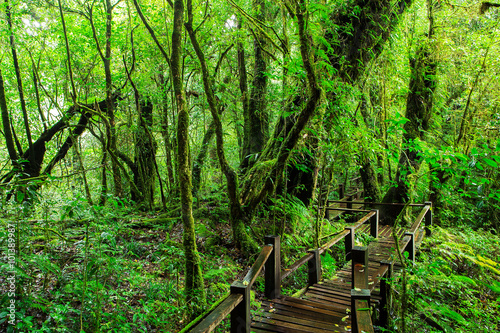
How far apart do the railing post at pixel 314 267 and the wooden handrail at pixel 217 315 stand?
2.26m

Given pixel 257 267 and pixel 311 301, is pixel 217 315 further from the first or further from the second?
pixel 311 301

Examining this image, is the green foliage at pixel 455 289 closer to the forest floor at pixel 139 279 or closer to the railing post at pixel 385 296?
the forest floor at pixel 139 279

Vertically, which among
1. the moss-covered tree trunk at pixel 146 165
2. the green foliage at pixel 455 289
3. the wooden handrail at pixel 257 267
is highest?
the moss-covered tree trunk at pixel 146 165

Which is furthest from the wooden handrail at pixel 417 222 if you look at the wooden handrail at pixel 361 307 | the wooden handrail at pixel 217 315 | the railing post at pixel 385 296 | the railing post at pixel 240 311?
the wooden handrail at pixel 217 315

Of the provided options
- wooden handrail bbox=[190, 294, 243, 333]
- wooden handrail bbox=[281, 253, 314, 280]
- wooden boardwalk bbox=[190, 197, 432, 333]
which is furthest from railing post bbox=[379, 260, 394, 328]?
wooden handrail bbox=[190, 294, 243, 333]

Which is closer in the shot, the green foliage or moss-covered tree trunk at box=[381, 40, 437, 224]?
the green foliage

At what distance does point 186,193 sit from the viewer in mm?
3930

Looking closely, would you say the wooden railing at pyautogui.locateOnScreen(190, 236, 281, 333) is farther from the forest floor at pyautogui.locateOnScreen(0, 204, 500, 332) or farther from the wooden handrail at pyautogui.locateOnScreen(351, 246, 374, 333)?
the wooden handrail at pyautogui.locateOnScreen(351, 246, 374, 333)

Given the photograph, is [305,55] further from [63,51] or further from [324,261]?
[63,51]

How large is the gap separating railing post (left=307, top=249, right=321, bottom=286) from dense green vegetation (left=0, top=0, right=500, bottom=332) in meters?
0.61

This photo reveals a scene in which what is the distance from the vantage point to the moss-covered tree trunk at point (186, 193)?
150 inches

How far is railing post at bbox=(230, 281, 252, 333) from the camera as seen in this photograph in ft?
9.49

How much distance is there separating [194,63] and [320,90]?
3794 mm

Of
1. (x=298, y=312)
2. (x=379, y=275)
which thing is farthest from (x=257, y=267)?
(x=379, y=275)
